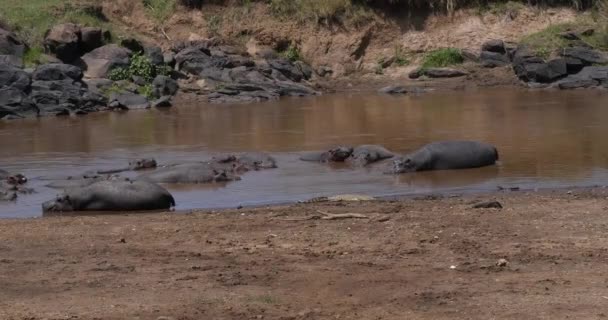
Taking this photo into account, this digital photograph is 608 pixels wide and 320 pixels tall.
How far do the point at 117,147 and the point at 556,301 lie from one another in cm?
1286

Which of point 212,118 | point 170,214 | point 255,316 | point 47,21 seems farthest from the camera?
point 47,21

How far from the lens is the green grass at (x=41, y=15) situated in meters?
30.1

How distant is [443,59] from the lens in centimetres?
3108

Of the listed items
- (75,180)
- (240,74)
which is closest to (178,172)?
(75,180)

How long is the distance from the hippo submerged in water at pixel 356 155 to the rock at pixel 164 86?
39.9 feet

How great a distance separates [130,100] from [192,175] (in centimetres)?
1240

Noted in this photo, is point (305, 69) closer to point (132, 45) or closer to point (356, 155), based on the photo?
point (132, 45)

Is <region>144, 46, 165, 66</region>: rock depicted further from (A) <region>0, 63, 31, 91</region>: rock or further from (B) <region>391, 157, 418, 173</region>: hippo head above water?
(B) <region>391, 157, 418, 173</region>: hippo head above water

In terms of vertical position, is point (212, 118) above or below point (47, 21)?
below

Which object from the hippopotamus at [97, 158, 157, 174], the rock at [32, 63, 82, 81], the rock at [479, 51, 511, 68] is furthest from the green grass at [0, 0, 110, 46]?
the hippopotamus at [97, 158, 157, 174]

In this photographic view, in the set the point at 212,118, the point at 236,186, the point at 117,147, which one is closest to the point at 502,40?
the point at 212,118

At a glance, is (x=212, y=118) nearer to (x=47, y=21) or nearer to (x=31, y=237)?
(x=47, y=21)

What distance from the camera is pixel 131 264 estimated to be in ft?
27.3

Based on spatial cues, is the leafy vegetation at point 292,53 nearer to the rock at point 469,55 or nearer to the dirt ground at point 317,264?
the rock at point 469,55
